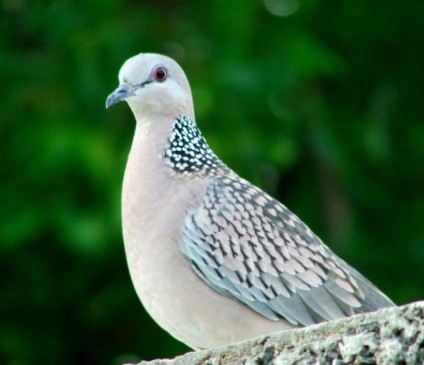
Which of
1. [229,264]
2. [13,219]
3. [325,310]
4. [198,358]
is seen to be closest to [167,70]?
[229,264]

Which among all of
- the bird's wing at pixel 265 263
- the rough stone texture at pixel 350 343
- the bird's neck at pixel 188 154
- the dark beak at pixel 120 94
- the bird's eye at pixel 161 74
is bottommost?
the rough stone texture at pixel 350 343

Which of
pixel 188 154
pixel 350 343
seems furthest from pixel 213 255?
pixel 350 343

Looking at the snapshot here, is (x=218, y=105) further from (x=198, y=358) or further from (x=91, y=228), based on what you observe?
(x=198, y=358)

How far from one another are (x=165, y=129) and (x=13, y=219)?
3346 millimetres

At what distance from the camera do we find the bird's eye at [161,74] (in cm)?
500

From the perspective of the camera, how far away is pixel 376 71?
9.90m

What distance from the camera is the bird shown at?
429cm

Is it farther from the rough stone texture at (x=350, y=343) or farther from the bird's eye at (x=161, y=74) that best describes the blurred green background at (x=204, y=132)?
the rough stone texture at (x=350, y=343)

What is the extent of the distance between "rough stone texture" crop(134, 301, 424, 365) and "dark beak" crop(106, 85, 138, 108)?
2525 mm

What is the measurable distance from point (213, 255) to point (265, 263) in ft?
0.74

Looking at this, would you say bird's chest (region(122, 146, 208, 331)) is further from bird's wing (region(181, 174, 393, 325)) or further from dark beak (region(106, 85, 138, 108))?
dark beak (region(106, 85, 138, 108))

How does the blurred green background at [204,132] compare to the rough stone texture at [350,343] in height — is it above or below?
above

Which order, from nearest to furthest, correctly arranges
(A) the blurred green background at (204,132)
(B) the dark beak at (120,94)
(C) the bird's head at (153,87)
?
(B) the dark beak at (120,94) → (C) the bird's head at (153,87) → (A) the blurred green background at (204,132)

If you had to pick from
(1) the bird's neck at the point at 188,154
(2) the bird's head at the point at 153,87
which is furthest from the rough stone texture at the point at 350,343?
(2) the bird's head at the point at 153,87
